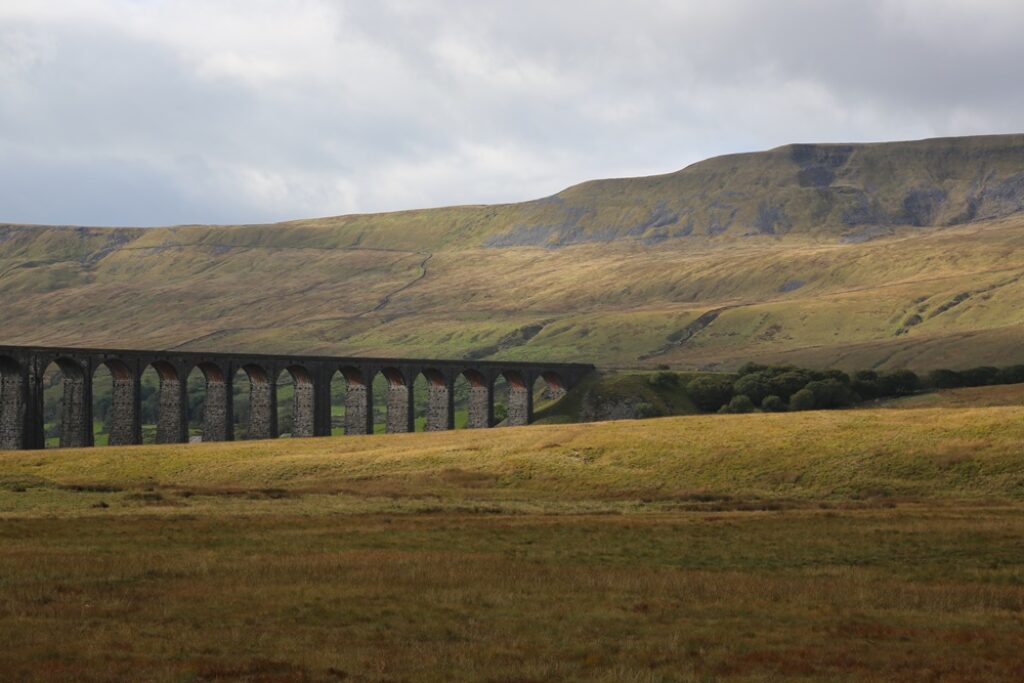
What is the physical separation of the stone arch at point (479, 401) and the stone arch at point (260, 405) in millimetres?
29801

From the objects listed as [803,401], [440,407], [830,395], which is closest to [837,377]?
[830,395]

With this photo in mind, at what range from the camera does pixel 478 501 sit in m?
61.8

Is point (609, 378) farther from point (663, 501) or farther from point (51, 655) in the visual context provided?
point (51, 655)

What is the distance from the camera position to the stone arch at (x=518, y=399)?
515ft

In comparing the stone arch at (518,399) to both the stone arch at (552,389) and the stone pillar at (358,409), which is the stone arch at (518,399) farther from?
the stone pillar at (358,409)

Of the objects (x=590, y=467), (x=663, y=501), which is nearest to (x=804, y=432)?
(x=590, y=467)

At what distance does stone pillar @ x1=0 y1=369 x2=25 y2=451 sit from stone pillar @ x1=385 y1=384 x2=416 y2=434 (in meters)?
44.7

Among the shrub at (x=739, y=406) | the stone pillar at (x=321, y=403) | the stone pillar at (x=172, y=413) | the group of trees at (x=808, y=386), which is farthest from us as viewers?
the shrub at (x=739, y=406)

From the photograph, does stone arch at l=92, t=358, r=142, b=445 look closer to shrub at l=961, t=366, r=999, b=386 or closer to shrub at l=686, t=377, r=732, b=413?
shrub at l=686, t=377, r=732, b=413

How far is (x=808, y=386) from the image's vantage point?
13712cm

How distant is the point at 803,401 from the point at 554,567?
4045 inches

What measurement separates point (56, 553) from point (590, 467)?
4165 centimetres

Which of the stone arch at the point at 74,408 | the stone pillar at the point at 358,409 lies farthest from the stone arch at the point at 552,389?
the stone arch at the point at 74,408

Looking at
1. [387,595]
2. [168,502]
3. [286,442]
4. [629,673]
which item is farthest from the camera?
[286,442]
